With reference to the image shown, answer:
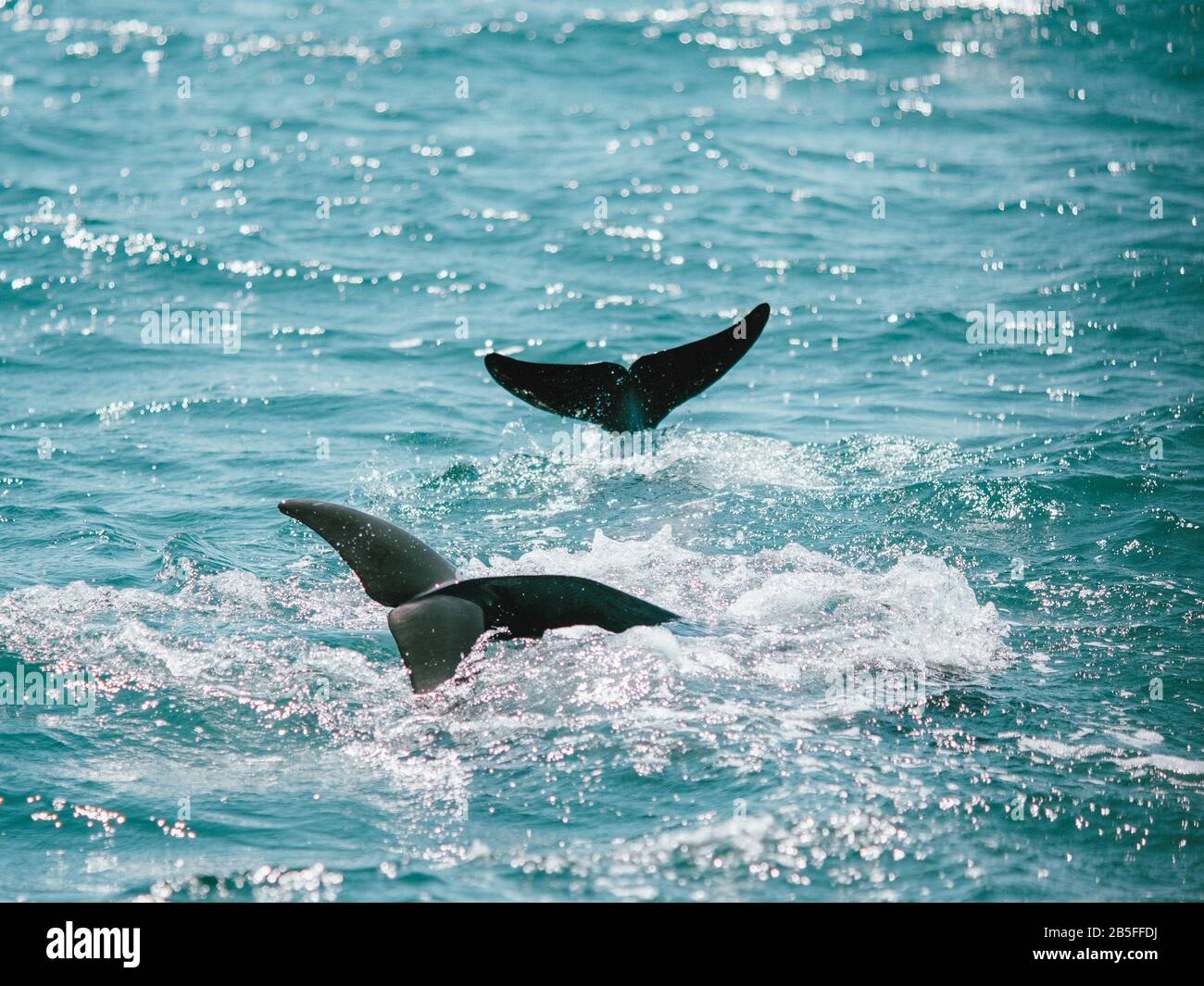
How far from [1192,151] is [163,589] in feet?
65.1

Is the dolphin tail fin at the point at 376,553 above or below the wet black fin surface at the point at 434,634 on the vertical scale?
above

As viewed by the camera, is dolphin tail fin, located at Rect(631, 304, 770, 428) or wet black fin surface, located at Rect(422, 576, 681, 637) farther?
dolphin tail fin, located at Rect(631, 304, 770, 428)

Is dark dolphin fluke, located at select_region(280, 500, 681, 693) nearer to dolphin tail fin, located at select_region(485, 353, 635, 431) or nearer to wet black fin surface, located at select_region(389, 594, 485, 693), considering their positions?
wet black fin surface, located at select_region(389, 594, 485, 693)

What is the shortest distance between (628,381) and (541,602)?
4750 mm

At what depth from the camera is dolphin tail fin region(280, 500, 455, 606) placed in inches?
313

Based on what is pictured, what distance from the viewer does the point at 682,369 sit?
12195 mm

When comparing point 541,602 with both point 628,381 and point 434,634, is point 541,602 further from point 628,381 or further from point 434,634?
point 628,381

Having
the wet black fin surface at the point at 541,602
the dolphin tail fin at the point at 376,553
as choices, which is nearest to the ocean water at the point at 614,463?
the wet black fin surface at the point at 541,602

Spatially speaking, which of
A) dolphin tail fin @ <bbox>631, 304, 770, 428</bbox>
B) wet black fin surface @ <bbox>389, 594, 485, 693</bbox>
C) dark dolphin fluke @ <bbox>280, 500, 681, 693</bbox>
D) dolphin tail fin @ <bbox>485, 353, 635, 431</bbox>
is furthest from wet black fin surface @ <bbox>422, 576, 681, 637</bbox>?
dolphin tail fin @ <bbox>631, 304, 770, 428</bbox>

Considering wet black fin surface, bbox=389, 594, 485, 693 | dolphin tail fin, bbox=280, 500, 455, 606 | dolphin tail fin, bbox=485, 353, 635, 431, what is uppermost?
dolphin tail fin, bbox=485, 353, 635, 431

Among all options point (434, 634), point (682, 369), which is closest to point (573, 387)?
point (682, 369)

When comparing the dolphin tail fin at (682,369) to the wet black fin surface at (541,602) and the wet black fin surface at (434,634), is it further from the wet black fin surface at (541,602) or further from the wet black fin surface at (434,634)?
the wet black fin surface at (434,634)

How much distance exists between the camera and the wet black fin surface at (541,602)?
7.88 metres

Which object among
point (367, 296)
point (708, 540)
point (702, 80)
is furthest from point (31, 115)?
point (708, 540)
